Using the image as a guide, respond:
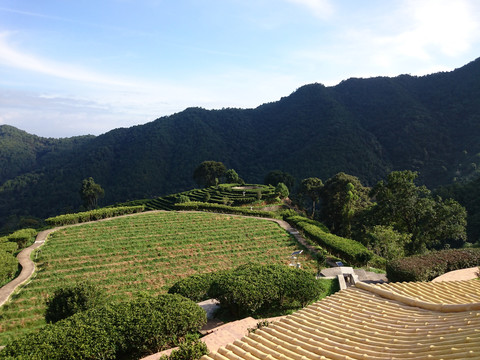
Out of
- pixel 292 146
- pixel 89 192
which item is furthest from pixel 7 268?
pixel 292 146

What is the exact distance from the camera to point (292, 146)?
88438 mm

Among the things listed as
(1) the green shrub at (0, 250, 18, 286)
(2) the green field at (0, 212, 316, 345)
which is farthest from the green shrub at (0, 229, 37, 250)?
(1) the green shrub at (0, 250, 18, 286)

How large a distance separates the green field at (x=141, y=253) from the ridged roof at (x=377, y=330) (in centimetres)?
1024

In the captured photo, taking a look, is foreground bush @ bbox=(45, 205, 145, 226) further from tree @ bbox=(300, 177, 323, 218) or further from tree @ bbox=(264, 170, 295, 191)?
tree @ bbox=(264, 170, 295, 191)

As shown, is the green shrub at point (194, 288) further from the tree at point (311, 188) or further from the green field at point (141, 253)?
the tree at point (311, 188)

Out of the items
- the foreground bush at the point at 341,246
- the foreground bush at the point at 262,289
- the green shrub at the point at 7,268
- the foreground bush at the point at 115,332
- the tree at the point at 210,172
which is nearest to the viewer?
the foreground bush at the point at 115,332

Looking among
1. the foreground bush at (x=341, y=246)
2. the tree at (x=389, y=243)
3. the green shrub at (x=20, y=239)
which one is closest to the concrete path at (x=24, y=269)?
the green shrub at (x=20, y=239)

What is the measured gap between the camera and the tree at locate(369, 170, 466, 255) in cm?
2583

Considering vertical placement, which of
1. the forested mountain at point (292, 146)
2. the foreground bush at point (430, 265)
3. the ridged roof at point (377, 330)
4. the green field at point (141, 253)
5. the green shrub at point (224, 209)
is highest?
the forested mountain at point (292, 146)

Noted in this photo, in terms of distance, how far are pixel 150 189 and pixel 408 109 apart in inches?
3019

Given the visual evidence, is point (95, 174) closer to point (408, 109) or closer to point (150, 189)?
point (150, 189)

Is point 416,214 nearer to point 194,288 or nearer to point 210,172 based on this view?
point 194,288

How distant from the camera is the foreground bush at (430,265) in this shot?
14.2m

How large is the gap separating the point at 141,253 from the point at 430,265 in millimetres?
19158
